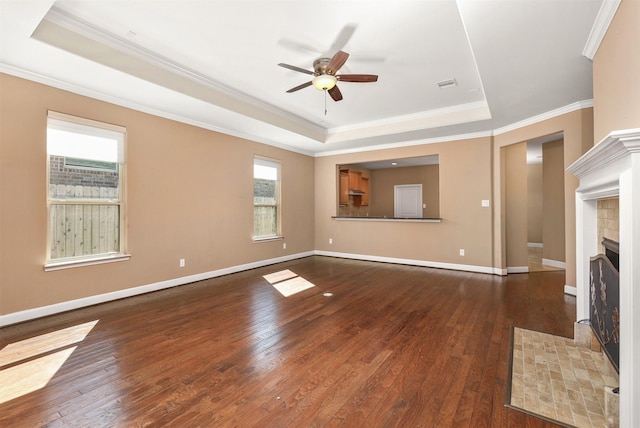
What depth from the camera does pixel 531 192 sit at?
833 centimetres

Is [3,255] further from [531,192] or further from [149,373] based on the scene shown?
[531,192]

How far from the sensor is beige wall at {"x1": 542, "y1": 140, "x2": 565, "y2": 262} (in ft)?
18.5

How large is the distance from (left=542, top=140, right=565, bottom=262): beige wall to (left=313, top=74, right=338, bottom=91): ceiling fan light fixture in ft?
16.6

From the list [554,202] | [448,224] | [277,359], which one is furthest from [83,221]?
[554,202]

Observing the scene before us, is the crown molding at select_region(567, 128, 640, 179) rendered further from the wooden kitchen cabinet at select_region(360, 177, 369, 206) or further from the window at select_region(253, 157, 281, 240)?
the wooden kitchen cabinet at select_region(360, 177, 369, 206)

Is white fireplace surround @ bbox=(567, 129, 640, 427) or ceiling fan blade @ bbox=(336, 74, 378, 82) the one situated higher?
ceiling fan blade @ bbox=(336, 74, 378, 82)

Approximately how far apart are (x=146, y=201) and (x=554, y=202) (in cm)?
723

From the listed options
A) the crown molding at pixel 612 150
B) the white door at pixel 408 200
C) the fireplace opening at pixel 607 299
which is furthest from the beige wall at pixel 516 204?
the white door at pixel 408 200

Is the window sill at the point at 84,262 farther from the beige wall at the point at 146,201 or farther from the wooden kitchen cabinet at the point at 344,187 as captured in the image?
the wooden kitchen cabinet at the point at 344,187

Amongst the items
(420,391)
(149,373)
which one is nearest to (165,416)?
(149,373)

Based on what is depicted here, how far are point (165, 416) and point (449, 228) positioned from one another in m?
5.26

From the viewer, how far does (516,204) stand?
539 cm

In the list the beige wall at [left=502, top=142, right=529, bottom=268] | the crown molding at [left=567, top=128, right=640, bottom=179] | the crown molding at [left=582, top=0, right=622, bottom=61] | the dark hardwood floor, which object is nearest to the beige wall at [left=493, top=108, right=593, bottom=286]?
the dark hardwood floor

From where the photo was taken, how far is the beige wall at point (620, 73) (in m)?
1.78
